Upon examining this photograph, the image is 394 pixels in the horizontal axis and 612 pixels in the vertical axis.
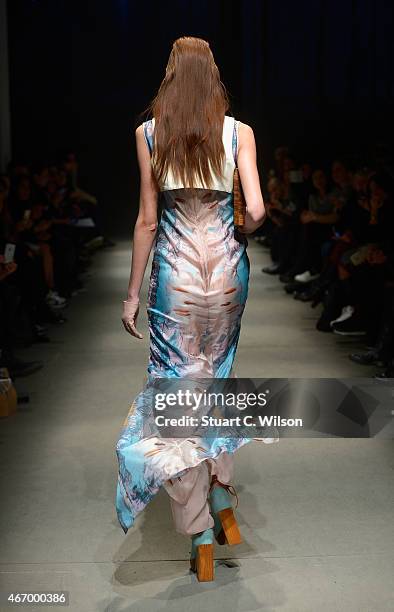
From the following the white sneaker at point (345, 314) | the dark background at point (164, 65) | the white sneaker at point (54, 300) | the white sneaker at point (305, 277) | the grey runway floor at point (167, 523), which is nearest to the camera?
the grey runway floor at point (167, 523)

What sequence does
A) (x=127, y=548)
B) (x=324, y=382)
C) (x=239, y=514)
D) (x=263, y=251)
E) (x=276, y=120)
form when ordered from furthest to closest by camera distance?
(x=276, y=120)
(x=263, y=251)
(x=324, y=382)
(x=239, y=514)
(x=127, y=548)

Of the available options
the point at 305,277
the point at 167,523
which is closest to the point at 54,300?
the point at 305,277

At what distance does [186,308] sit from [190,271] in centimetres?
10

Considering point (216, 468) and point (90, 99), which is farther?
point (90, 99)

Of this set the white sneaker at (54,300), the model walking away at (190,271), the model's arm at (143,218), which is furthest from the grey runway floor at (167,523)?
the white sneaker at (54,300)

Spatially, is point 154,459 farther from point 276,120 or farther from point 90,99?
point 90,99

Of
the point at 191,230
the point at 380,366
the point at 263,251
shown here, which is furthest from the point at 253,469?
the point at 263,251

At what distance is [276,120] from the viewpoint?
36.4 feet

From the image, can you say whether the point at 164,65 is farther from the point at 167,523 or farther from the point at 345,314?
the point at 167,523

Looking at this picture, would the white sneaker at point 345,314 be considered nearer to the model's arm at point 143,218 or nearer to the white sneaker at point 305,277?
the white sneaker at point 305,277

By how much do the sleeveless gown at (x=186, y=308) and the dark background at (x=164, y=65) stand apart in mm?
5845

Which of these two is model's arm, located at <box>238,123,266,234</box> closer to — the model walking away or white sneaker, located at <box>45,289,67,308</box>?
the model walking away

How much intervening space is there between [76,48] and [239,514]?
9.04 metres

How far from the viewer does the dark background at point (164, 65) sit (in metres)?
9.20
